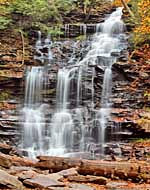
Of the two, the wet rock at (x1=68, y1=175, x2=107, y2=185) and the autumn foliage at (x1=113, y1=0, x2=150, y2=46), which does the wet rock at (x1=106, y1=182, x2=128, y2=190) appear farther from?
the autumn foliage at (x1=113, y1=0, x2=150, y2=46)

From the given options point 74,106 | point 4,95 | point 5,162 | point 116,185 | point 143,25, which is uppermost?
point 143,25

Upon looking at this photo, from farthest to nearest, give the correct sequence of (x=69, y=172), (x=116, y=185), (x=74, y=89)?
(x=74, y=89)
(x=69, y=172)
(x=116, y=185)

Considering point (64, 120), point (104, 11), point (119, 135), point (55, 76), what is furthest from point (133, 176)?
point (104, 11)

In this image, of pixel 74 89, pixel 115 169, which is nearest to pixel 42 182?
pixel 115 169

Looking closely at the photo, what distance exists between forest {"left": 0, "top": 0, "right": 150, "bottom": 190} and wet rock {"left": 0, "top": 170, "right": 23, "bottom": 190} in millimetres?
1291

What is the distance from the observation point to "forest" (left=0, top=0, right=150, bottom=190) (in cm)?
1148

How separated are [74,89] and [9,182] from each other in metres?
9.14

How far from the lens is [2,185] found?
5977 mm

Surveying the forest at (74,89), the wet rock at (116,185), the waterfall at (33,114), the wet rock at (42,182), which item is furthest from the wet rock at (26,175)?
the waterfall at (33,114)

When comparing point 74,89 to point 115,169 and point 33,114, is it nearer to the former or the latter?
point 33,114

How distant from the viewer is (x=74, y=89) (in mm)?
14961

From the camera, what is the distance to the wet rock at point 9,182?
19.6 feet

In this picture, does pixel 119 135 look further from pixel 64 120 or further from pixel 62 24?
pixel 62 24

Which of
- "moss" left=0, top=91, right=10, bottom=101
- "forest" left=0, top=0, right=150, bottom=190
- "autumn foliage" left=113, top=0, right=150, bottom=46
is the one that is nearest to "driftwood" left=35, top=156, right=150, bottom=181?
Answer: "forest" left=0, top=0, right=150, bottom=190
